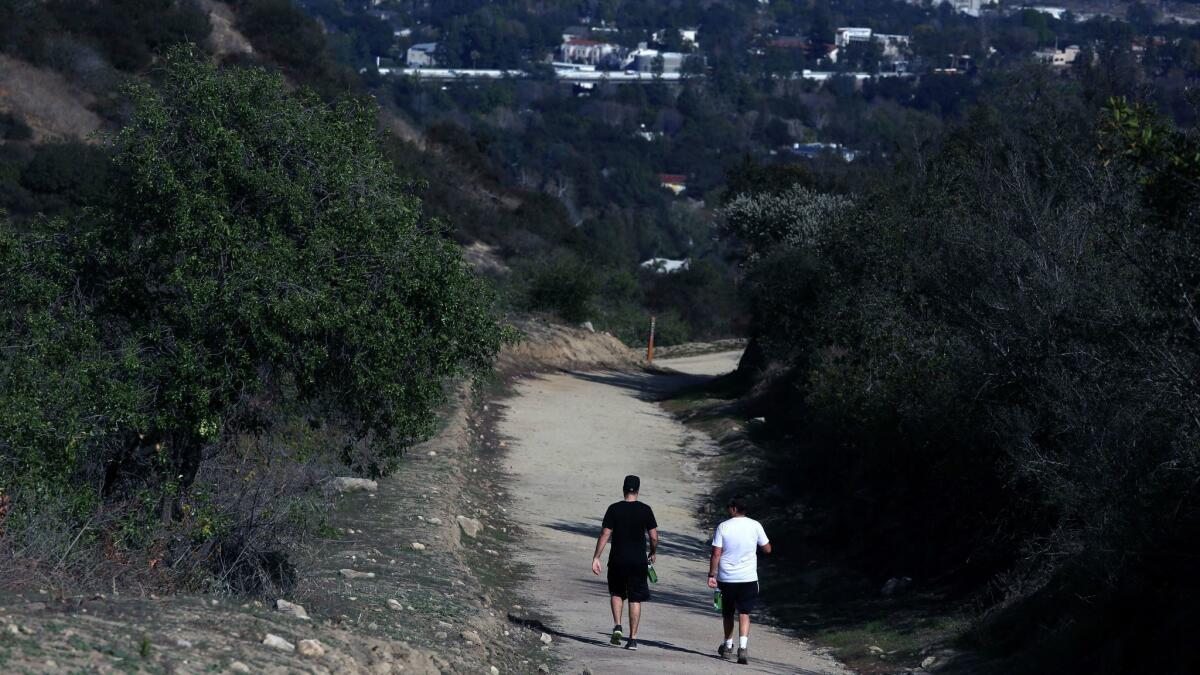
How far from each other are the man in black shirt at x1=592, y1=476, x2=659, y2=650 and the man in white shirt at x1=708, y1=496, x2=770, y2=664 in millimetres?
532

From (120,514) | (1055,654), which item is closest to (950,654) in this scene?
(1055,654)

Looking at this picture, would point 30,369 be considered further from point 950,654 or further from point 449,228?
point 950,654

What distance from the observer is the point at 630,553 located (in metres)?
11.1

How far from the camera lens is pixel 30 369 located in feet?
30.3

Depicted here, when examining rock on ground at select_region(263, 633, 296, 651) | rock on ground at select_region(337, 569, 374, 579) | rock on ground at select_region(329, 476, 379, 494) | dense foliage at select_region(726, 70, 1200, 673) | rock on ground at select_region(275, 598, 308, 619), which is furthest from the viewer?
rock on ground at select_region(329, 476, 379, 494)

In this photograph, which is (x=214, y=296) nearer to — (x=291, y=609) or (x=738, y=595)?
(x=291, y=609)

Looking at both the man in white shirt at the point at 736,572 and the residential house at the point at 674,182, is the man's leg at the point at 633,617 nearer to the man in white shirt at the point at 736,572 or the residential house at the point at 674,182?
the man in white shirt at the point at 736,572

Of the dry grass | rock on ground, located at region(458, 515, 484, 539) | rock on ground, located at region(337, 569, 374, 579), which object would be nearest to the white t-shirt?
rock on ground, located at region(337, 569, 374, 579)

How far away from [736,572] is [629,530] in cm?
90

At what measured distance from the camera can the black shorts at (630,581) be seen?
1102 cm

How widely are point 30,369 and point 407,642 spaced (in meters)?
3.07

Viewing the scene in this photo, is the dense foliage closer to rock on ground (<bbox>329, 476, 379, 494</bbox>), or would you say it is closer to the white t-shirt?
the white t-shirt

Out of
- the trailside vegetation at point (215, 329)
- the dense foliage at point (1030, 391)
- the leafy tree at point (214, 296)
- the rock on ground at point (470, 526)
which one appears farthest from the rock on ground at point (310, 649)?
the rock on ground at point (470, 526)

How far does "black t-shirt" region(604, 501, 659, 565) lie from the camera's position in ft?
36.2
